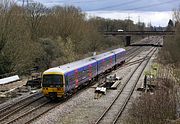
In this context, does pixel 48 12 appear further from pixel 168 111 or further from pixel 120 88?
pixel 168 111

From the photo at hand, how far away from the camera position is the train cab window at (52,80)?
90.0 ft

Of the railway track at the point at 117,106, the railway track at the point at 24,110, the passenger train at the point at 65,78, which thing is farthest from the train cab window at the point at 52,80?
the railway track at the point at 117,106

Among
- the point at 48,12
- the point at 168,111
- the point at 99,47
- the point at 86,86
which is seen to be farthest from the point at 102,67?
the point at 99,47

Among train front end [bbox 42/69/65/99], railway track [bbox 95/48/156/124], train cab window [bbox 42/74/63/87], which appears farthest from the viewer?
train cab window [bbox 42/74/63/87]

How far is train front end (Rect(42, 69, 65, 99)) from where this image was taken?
2723cm

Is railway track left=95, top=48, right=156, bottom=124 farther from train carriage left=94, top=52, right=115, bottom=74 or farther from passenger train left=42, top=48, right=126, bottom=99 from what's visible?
train carriage left=94, top=52, right=115, bottom=74

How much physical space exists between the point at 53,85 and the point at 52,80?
376 mm

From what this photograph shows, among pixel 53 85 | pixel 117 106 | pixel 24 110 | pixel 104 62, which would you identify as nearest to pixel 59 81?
pixel 53 85

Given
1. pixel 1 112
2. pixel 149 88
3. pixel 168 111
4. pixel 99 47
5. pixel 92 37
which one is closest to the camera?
pixel 168 111

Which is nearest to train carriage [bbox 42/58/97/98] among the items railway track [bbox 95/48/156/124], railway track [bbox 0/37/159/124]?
railway track [bbox 0/37/159/124]

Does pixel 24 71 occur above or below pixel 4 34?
below

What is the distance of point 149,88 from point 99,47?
58.7 m

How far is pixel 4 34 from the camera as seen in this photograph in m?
43.1

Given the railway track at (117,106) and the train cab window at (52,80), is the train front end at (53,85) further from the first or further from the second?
the railway track at (117,106)
